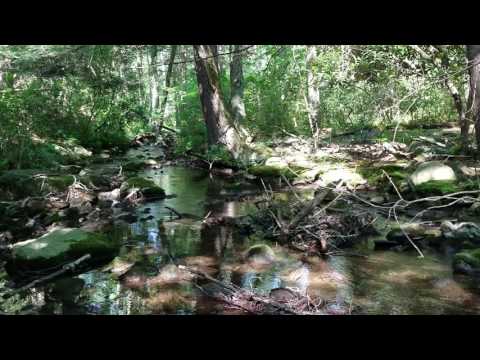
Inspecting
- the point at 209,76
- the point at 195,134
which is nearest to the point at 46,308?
the point at 209,76

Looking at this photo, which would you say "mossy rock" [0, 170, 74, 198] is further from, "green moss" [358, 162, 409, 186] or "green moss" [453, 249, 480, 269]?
"green moss" [453, 249, 480, 269]

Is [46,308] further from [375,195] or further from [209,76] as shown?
[209,76]

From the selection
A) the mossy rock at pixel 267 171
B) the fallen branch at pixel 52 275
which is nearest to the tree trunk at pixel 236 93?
the mossy rock at pixel 267 171

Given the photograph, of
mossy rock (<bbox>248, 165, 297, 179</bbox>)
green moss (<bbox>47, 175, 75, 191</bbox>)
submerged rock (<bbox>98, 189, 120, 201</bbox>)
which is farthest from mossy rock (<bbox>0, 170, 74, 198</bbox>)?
mossy rock (<bbox>248, 165, 297, 179</bbox>)

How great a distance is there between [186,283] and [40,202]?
584 cm

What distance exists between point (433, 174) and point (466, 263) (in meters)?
4.26

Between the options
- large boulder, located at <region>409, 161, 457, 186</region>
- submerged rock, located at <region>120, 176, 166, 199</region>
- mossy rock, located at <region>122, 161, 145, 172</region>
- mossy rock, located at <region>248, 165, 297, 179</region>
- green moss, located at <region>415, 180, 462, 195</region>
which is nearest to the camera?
green moss, located at <region>415, 180, 462, 195</region>

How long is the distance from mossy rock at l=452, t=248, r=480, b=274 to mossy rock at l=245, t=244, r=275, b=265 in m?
2.46

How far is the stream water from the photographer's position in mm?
5184

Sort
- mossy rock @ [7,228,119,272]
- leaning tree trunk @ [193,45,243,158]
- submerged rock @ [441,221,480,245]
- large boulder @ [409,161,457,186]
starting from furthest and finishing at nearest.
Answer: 1. leaning tree trunk @ [193,45,243,158]
2. large boulder @ [409,161,457,186]
3. submerged rock @ [441,221,480,245]
4. mossy rock @ [7,228,119,272]

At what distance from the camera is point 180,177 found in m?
14.9

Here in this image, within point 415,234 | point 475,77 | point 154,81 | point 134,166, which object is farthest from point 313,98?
point 154,81

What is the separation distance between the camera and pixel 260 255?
263 inches

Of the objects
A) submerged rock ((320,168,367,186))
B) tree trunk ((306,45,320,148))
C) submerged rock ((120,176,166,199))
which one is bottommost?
submerged rock ((120,176,166,199))
